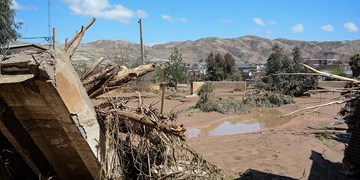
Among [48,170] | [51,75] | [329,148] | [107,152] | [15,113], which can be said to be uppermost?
[51,75]

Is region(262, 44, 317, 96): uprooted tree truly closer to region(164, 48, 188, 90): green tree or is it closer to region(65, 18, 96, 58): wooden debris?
region(164, 48, 188, 90): green tree

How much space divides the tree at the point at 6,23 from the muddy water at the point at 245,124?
11503 millimetres

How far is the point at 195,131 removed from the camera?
57.6 feet

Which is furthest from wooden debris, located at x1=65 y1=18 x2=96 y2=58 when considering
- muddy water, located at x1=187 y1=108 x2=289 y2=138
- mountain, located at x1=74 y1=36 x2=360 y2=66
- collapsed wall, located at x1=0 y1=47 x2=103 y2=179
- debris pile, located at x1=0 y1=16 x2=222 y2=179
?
mountain, located at x1=74 y1=36 x2=360 y2=66

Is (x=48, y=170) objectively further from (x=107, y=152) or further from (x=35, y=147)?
(x=107, y=152)

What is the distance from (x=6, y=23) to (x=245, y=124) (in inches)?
547

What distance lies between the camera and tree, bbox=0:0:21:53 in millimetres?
20406

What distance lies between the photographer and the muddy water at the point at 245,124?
1759 cm

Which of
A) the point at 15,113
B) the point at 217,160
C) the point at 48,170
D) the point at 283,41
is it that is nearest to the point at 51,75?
the point at 15,113

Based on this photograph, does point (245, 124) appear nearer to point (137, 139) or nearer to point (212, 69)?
point (137, 139)

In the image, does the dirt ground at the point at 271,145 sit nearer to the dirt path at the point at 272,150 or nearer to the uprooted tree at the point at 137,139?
the dirt path at the point at 272,150

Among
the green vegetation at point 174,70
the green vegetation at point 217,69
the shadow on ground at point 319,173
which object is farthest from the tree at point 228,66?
the shadow on ground at point 319,173

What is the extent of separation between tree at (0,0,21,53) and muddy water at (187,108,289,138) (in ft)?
37.7

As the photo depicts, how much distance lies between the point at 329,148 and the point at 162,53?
12224 centimetres
